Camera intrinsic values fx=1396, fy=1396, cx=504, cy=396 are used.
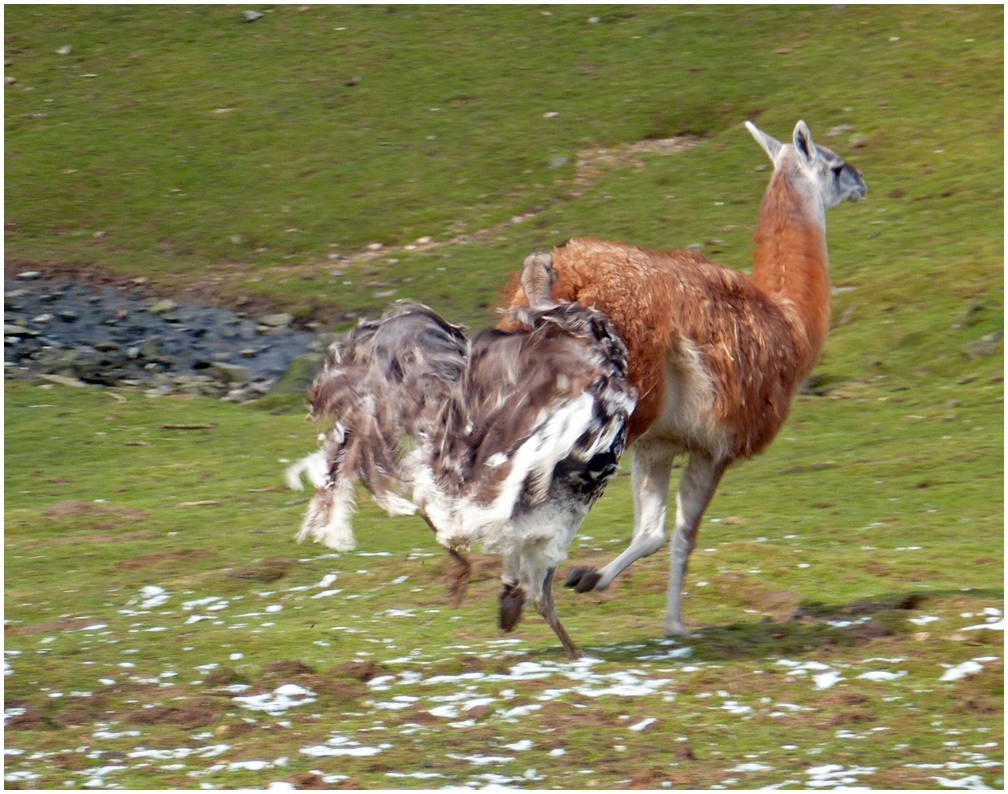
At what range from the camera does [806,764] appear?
4789 millimetres

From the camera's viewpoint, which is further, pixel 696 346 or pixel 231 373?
pixel 231 373

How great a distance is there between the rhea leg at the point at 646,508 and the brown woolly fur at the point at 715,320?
0.22m

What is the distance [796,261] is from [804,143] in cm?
106

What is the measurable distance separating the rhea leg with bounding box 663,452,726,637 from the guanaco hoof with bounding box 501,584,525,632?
3.18ft

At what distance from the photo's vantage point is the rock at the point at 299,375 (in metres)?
13.8

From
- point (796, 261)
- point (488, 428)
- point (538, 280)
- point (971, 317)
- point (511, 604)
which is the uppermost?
point (538, 280)

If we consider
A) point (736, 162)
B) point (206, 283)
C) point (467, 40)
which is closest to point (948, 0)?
point (736, 162)

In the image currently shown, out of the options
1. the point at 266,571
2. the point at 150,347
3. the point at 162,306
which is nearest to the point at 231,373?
the point at 150,347

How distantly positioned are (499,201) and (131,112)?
651cm

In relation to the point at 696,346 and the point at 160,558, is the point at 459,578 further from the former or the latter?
the point at 160,558

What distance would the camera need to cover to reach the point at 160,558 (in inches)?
342

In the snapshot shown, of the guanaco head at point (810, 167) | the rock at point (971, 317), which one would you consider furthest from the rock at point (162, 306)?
the guanaco head at point (810, 167)

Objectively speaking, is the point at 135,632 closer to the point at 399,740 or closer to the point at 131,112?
the point at 399,740

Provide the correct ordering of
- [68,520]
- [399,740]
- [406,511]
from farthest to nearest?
1. [68,520]
2. [406,511]
3. [399,740]
